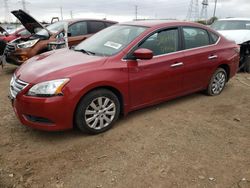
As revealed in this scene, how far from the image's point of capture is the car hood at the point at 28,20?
7.75m

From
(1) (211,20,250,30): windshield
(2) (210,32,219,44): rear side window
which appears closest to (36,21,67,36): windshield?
(2) (210,32,219,44): rear side window

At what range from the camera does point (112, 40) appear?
167 inches

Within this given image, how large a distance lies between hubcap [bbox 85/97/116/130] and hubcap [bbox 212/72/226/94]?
2.69 metres

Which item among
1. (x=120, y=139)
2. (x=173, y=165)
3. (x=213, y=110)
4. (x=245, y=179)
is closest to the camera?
(x=245, y=179)

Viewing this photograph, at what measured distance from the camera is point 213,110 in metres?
4.74

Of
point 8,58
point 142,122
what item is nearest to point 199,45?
point 142,122

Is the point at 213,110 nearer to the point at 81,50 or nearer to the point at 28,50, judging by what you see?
the point at 81,50

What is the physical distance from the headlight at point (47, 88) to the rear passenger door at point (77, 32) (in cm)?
482

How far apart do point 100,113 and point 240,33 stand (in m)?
7.04

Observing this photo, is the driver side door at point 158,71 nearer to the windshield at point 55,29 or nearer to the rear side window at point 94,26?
the rear side window at point 94,26

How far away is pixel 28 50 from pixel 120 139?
501 cm

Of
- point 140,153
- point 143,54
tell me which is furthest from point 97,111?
point 143,54

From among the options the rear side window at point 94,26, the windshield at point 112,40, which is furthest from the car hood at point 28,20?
the windshield at point 112,40

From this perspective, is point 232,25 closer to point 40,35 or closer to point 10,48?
point 40,35
